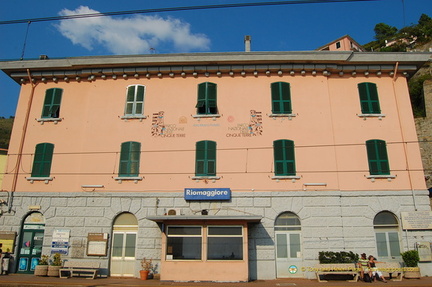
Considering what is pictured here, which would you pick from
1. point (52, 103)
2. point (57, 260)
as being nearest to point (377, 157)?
point (57, 260)

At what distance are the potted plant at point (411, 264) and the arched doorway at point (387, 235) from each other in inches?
24.5

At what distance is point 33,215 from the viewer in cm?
1738

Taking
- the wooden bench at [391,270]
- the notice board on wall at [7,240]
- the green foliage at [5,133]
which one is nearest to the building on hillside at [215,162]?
the notice board on wall at [7,240]

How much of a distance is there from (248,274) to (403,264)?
24.5 ft

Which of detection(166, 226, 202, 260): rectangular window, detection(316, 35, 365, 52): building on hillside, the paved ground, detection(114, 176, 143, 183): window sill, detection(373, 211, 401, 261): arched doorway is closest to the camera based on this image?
the paved ground

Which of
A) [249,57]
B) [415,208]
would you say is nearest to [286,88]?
[249,57]

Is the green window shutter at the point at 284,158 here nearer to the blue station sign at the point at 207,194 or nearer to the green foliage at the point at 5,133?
the blue station sign at the point at 207,194

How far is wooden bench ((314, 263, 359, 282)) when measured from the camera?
14452 mm

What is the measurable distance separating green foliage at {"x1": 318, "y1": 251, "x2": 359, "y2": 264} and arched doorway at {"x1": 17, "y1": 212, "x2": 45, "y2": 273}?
1403 cm

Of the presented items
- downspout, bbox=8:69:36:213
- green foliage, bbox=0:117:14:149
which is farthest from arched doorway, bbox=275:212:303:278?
green foliage, bbox=0:117:14:149

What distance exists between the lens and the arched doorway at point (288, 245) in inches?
617

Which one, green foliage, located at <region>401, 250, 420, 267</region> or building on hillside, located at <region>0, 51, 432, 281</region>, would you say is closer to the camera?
green foliage, located at <region>401, 250, 420, 267</region>

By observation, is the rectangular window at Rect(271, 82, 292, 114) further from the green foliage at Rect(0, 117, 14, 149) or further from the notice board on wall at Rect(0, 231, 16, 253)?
the green foliage at Rect(0, 117, 14, 149)

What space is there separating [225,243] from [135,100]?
363 inches
